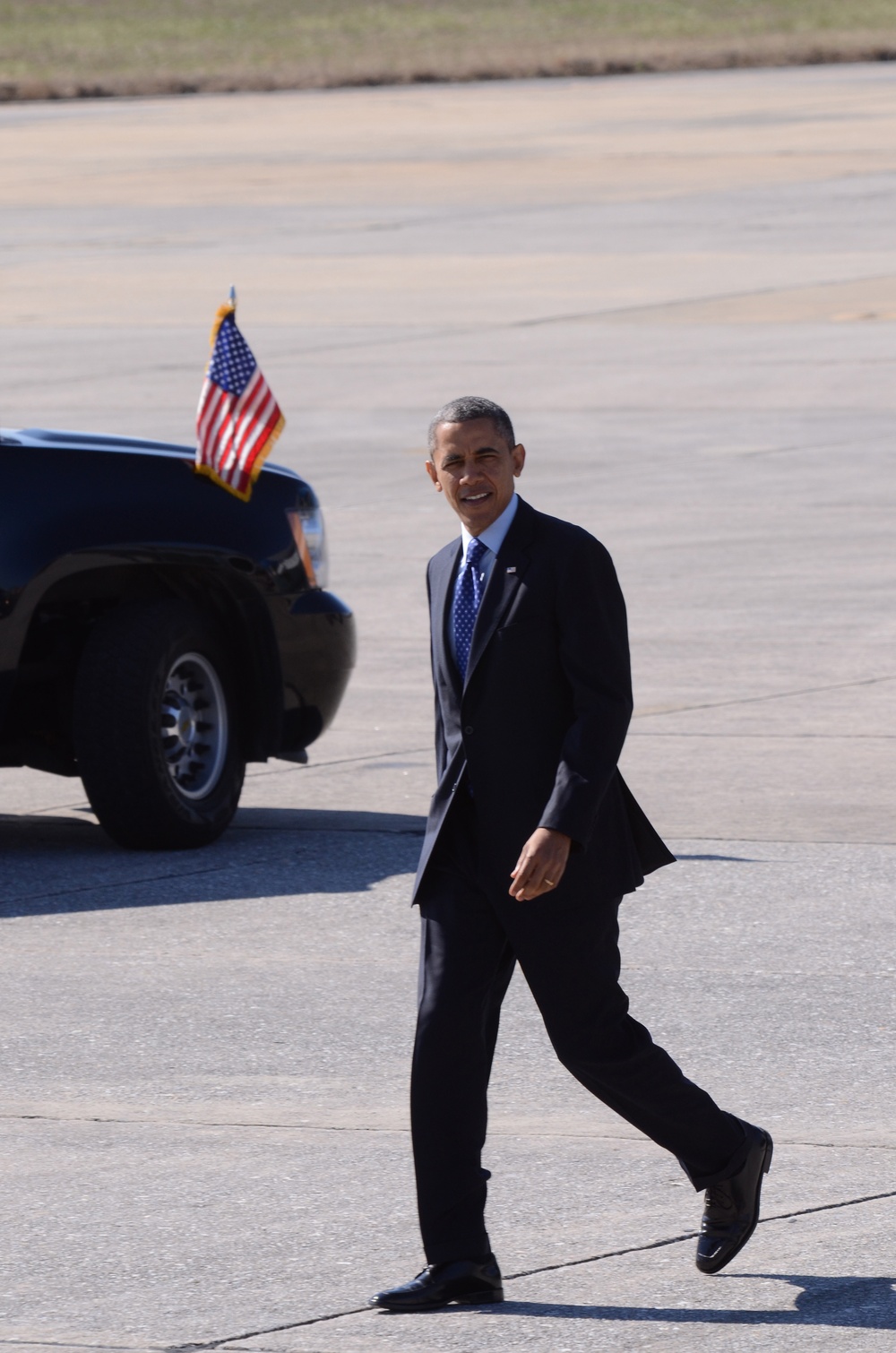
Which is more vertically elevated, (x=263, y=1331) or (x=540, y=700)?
(x=540, y=700)

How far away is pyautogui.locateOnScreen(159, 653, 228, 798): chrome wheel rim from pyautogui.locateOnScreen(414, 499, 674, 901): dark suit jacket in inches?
169

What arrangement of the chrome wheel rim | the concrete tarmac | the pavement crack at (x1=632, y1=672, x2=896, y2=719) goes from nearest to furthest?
the concrete tarmac < the chrome wheel rim < the pavement crack at (x1=632, y1=672, x2=896, y2=719)

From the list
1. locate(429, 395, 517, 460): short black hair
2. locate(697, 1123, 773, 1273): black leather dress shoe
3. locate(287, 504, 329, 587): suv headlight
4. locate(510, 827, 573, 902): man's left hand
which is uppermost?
locate(429, 395, 517, 460): short black hair

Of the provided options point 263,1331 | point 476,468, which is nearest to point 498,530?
point 476,468

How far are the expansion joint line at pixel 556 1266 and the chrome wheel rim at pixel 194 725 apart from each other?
4.13 metres

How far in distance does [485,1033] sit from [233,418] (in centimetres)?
524

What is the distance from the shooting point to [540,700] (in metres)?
5.28

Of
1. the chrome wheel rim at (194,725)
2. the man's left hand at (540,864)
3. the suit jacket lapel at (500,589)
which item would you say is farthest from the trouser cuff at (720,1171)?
the chrome wheel rim at (194,725)

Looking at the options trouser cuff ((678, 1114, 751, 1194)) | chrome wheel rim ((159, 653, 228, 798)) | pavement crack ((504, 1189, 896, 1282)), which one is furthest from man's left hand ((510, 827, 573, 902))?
chrome wheel rim ((159, 653, 228, 798))

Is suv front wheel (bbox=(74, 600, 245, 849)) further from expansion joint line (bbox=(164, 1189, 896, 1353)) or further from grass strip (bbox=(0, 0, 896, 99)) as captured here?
grass strip (bbox=(0, 0, 896, 99))

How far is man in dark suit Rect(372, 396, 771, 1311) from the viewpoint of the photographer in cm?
524

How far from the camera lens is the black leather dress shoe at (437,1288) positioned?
17.1 feet

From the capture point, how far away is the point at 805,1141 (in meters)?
6.21

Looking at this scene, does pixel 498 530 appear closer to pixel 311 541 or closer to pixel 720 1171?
pixel 720 1171
